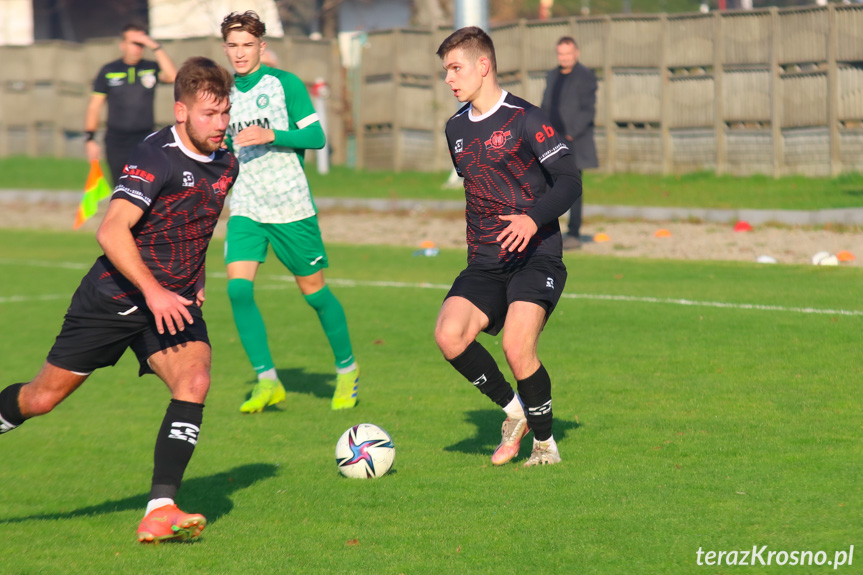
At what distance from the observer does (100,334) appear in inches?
201

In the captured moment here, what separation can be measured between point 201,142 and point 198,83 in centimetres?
29

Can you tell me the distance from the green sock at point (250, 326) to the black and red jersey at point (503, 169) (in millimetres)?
2270

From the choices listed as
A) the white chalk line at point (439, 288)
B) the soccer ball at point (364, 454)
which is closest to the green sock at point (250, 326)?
the soccer ball at point (364, 454)

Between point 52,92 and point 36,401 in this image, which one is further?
point 52,92

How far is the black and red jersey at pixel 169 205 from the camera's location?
16.2 ft

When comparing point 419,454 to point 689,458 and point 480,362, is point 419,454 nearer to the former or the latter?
point 480,362

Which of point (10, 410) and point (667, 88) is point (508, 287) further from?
point (667, 88)

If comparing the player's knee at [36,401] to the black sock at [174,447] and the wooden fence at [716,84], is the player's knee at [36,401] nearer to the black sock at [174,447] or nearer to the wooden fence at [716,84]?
the black sock at [174,447]

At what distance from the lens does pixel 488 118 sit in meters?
6.02

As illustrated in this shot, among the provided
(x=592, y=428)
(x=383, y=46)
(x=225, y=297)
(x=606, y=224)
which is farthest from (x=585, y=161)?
(x=383, y=46)

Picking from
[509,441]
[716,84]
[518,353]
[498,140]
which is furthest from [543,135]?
[716,84]

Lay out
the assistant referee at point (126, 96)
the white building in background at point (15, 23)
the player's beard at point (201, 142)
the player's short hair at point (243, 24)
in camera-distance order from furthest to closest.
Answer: the white building in background at point (15, 23)
the assistant referee at point (126, 96)
the player's short hair at point (243, 24)
the player's beard at point (201, 142)

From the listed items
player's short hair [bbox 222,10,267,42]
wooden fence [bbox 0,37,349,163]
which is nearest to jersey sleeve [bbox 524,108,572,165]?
player's short hair [bbox 222,10,267,42]

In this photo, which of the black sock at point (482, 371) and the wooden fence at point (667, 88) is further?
the wooden fence at point (667, 88)
